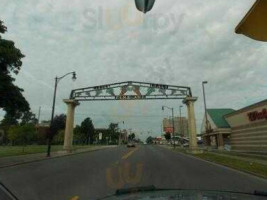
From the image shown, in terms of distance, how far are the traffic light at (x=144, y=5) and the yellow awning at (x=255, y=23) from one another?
2897 millimetres

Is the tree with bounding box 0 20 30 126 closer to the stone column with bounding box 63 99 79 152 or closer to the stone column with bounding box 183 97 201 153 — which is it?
the stone column with bounding box 63 99 79 152

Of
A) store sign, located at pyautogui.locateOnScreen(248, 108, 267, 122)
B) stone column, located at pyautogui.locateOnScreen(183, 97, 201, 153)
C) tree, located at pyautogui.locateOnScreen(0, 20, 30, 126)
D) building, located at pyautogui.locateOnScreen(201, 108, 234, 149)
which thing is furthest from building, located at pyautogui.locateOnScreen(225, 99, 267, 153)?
tree, located at pyautogui.locateOnScreen(0, 20, 30, 126)

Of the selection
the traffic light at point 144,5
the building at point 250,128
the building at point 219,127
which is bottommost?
the traffic light at point 144,5

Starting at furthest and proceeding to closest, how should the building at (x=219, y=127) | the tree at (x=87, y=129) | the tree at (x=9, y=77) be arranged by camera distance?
1. the tree at (x=87, y=129)
2. the building at (x=219, y=127)
3. the tree at (x=9, y=77)

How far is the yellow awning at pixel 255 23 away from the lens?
6.38 meters

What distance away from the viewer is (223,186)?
Answer: 14492 millimetres

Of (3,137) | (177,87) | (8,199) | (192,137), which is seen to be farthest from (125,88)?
(3,137)

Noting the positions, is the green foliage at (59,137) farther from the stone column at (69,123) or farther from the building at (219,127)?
the stone column at (69,123)

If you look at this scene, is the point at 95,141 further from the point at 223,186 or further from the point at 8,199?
the point at 8,199

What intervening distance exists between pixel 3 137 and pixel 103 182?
11738cm

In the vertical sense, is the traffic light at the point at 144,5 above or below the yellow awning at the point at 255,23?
below

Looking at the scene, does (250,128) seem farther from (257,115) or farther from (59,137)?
(59,137)

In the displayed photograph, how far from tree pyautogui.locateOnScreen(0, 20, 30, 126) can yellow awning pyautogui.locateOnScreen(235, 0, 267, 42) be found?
27897mm

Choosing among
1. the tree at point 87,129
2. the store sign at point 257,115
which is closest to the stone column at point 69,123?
the store sign at point 257,115
